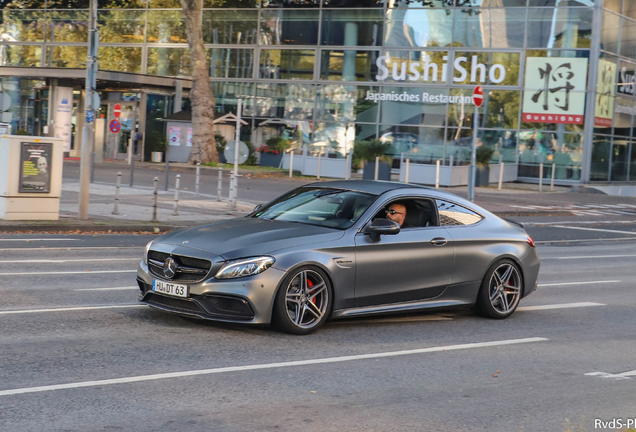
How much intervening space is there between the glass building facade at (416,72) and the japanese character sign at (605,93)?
3.5 inches

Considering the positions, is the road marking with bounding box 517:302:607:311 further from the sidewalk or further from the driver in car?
the sidewalk

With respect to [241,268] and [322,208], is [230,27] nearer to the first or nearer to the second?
[322,208]

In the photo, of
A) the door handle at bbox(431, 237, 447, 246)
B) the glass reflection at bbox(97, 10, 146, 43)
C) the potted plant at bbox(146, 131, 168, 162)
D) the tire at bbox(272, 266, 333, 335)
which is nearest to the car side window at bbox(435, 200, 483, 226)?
the door handle at bbox(431, 237, 447, 246)

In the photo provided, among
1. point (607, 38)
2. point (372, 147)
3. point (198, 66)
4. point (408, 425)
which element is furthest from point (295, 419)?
point (607, 38)

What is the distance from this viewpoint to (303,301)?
7.84 meters

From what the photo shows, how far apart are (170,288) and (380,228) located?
6.54 ft

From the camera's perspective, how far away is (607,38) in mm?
41188

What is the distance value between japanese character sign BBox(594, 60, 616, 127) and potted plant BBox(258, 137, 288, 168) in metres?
14.8

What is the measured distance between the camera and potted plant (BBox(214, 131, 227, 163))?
4334cm

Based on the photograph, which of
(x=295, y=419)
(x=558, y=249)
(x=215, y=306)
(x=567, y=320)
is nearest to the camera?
(x=295, y=419)

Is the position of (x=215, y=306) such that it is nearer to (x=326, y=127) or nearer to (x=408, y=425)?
(x=408, y=425)

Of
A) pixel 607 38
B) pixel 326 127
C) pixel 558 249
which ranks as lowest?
pixel 558 249

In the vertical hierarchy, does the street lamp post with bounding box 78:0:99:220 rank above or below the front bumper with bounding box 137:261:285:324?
above

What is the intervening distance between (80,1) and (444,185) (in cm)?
2762
